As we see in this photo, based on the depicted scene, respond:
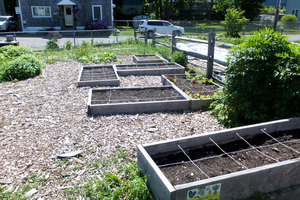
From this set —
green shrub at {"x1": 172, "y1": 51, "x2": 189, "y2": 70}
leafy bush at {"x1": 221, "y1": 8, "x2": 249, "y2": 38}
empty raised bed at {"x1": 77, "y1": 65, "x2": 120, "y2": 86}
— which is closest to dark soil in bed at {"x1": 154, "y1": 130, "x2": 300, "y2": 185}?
empty raised bed at {"x1": 77, "y1": 65, "x2": 120, "y2": 86}

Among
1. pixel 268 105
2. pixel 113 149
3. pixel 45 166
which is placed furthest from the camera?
pixel 268 105

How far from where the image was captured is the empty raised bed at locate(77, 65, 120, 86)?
7.17 m

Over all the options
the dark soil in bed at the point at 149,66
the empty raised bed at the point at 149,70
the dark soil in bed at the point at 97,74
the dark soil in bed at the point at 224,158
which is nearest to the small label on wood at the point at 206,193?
the dark soil in bed at the point at 224,158

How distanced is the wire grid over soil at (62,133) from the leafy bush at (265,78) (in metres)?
0.73

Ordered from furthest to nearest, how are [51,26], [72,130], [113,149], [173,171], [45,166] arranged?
[51,26]
[72,130]
[113,149]
[45,166]
[173,171]

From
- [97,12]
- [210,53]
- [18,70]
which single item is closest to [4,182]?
[18,70]

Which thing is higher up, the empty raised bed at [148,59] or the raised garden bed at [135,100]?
the empty raised bed at [148,59]

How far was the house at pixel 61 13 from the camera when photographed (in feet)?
83.1

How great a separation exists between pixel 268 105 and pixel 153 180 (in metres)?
2.59

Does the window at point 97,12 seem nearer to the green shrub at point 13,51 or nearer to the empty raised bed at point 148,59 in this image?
the empty raised bed at point 148,59

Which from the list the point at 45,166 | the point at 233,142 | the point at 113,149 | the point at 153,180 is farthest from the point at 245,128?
the point at 45,166

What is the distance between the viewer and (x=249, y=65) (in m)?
4.17

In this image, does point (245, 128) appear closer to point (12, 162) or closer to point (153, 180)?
point (153, 180)

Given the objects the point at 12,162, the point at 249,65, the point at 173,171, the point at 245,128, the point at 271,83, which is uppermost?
the point at 249,65
